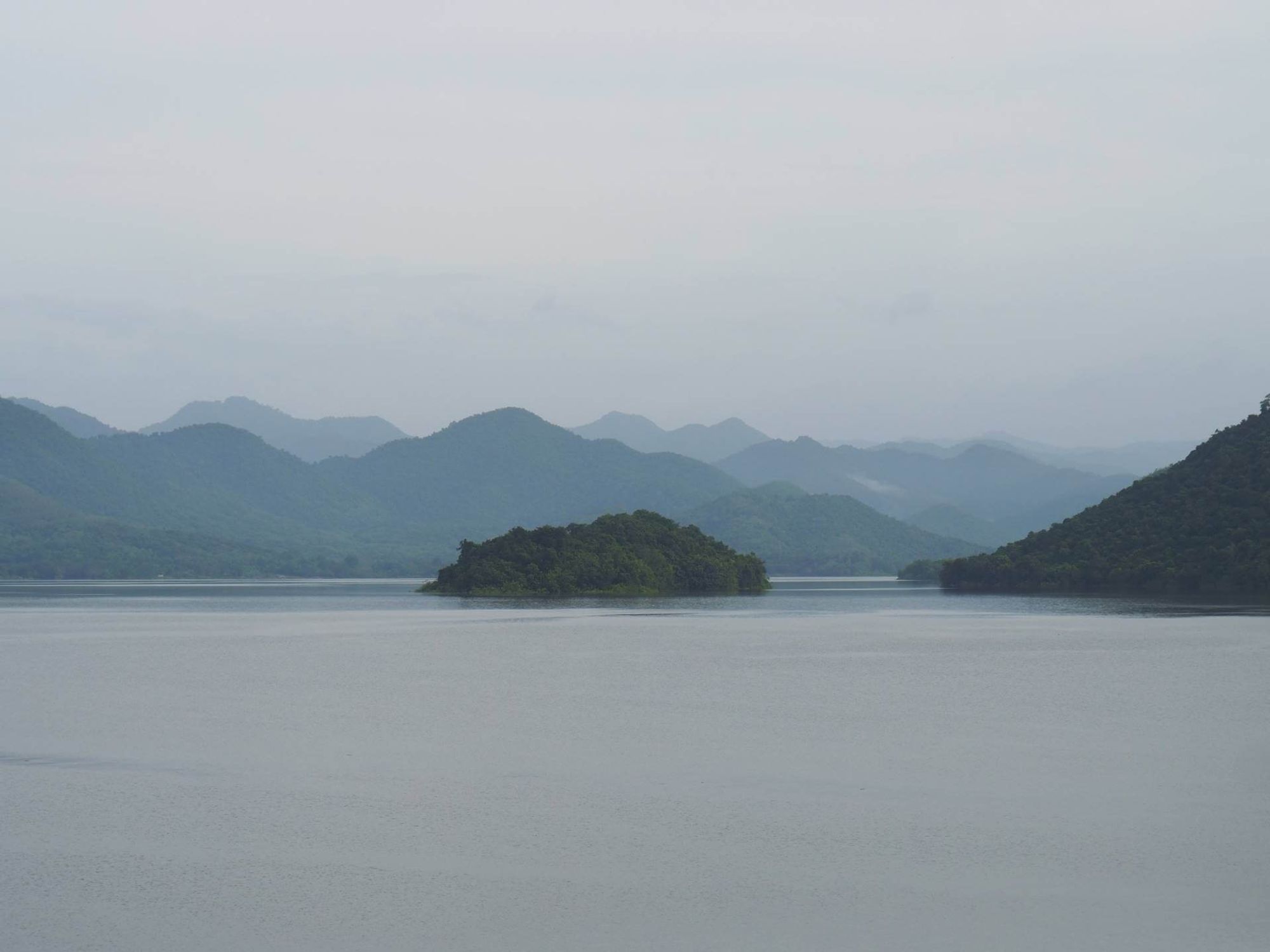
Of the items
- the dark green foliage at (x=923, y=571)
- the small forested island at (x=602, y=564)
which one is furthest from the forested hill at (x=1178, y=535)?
the dark green foliage at (x=923, y=571)

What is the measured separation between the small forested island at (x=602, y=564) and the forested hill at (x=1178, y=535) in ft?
83.9

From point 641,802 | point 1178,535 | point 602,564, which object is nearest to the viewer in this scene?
point 641,802

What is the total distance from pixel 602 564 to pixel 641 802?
95194 mm

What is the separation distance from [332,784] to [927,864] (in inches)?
428

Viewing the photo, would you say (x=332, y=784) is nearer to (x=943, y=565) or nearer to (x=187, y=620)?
(x=187, y=620)

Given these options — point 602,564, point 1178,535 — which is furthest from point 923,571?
point 1178,535

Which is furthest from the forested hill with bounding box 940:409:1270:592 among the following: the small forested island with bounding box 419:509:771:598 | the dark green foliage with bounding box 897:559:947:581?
the dark green foliage with bounding box 897:559:947:581

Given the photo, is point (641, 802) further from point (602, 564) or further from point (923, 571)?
point (923, 571)

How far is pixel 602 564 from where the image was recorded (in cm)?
11738

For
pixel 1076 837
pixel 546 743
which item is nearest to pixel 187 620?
pixel 546 743

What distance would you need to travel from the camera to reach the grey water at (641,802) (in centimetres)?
1550

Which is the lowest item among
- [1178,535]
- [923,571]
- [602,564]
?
[602,564]

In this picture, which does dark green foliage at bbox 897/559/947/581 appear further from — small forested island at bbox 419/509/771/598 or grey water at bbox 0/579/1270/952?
grey water at bbox 0/579/1270/952

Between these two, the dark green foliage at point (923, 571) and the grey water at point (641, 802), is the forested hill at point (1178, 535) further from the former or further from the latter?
the dark green foliage at point (923, 571)
